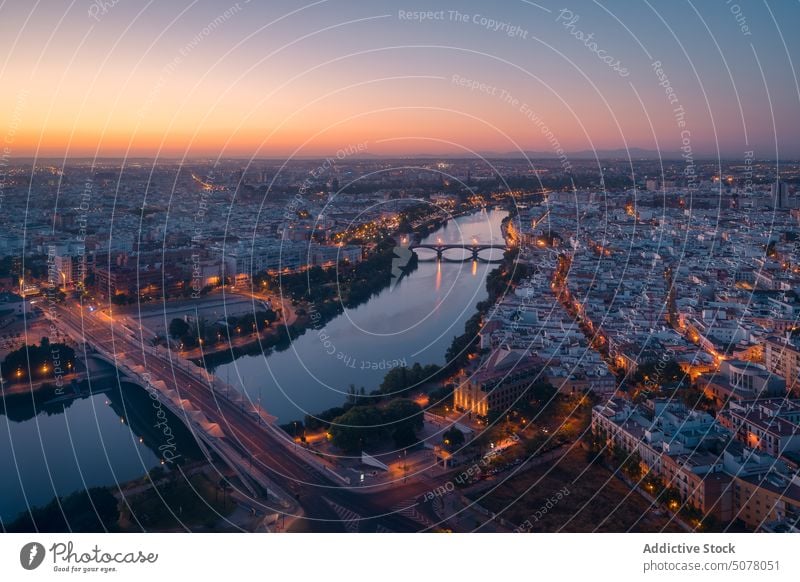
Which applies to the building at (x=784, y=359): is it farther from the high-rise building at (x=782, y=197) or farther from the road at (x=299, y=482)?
the high-rise building at (x=782, y=197)

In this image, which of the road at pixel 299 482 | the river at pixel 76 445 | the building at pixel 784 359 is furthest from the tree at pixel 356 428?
the building at pixel 784 359

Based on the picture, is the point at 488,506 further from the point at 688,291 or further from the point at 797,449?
the point at 688,291

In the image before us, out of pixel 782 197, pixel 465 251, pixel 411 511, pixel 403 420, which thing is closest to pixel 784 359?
pixel 403 420

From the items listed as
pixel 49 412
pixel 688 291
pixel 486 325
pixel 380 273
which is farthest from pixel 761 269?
pixel 49 412

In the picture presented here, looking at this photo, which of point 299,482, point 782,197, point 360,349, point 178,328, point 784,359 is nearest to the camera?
point 299,482

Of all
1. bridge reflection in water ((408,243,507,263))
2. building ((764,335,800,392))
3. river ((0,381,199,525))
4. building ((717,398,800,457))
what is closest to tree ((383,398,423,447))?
river ((0,381,199,525))

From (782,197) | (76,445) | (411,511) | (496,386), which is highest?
(782,197)

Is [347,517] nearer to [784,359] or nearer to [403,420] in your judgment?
[403,420]
